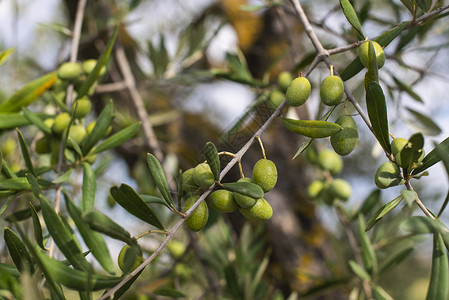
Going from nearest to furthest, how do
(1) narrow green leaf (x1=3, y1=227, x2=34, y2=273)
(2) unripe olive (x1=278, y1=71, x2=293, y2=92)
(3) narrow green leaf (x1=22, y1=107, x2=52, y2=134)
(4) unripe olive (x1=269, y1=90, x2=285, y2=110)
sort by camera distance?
(1) narrow green leaf (x1=3, y1=227, x2=34, y2=273)
(3) narrow green leaf (x1=22, y1=107, x2=52, y2=134)
(4) unripe olive (x1=269, y1=90, x2=285, y2=110)
(2) unripe olive (x1=278, y1=71, x2=293, y2=92)

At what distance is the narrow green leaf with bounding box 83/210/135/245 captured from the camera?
1.49 feet

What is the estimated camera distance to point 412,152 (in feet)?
1.60

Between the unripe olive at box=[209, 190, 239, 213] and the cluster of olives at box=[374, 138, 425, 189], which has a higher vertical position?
the cluster of olives at box=[374, 138, 425, 189]

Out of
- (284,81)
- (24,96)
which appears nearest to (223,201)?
(24,96)

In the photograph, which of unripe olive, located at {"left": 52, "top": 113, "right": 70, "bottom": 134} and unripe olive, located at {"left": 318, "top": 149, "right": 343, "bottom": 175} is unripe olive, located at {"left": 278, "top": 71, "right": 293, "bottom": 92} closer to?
unripe olive, located at {"left": 318, "top": 149, "right": 343, "bottom": 175}

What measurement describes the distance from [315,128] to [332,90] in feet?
0.21

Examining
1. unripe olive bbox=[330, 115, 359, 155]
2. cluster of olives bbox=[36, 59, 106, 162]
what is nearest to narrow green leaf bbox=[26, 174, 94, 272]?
cluster of olives bbox=[36, 59, 106, 162]

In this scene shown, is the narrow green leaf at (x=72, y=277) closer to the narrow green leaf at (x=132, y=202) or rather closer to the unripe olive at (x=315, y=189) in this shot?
the narrow green leaf at (x=132, y=202)

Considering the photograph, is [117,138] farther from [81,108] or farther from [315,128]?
[315,128]

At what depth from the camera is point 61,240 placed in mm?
507

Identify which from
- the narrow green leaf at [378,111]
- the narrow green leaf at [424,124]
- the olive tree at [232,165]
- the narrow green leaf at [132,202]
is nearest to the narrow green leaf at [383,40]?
the olive tree at [232,165]

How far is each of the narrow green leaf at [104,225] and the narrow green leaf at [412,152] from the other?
355 mm

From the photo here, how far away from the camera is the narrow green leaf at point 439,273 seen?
0.45 meters

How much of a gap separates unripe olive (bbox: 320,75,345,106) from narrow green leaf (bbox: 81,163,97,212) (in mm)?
404
